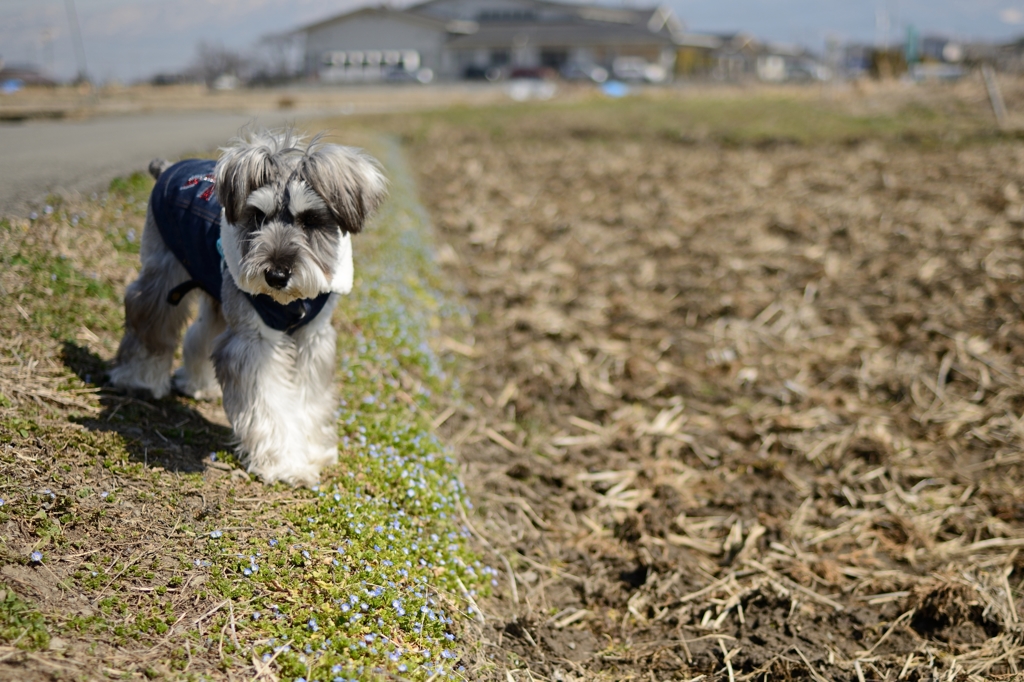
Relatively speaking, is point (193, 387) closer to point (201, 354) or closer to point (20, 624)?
point (201, 354)

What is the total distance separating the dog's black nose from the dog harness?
0.34 metres

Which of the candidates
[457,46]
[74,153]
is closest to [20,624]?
[74,153]

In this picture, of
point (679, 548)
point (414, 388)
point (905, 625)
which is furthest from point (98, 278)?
point (905, 625)

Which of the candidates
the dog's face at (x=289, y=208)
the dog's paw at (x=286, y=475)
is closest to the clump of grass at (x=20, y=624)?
the dog's paw at (x=286, y=475)

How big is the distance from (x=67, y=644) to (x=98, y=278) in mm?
4280

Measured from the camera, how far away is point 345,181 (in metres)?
4.63

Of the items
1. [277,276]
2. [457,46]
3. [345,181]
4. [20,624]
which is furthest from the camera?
[457,46]

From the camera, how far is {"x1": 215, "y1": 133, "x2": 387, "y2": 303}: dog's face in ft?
14.6

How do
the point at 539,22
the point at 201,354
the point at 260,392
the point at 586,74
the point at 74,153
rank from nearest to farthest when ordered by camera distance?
the point at 260,392, the point at 201,354, the point at 74,153, the point at 586,74, the point at 539,22

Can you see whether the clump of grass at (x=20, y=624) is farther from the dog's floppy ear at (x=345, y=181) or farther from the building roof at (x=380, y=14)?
the building roof at (x=380, y=14)

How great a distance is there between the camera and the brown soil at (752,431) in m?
5.05

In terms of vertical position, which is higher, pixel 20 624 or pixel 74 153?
pixel 74 153

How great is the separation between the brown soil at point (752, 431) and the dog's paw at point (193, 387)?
6.97 feet

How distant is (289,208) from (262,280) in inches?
17.8
